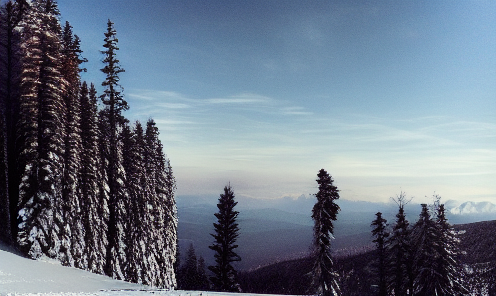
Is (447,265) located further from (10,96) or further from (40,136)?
(10,96)

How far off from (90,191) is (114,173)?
319cm

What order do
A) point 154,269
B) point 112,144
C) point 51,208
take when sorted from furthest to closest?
point 154,269 < point 112,144 < point 51,208

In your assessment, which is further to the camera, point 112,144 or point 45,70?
point 112,144

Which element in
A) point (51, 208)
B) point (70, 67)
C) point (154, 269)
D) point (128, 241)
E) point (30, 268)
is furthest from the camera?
point (154, 269)

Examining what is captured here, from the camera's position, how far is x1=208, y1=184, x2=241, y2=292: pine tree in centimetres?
3006

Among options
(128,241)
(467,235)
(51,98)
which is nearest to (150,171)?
(128,241)

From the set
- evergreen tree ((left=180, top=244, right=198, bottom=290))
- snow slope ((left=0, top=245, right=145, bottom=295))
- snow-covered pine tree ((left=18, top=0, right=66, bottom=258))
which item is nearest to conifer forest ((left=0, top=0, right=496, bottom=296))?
snow-covered pine tree ((left=18, top=0, right=66, bottom=258))

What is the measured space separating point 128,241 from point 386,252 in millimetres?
30010

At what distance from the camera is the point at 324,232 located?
96.0 feet

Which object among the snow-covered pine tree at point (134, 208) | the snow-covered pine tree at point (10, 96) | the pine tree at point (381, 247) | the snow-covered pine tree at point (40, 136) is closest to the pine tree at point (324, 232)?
the pine tree at point (381, 247)

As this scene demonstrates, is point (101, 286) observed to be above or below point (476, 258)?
above

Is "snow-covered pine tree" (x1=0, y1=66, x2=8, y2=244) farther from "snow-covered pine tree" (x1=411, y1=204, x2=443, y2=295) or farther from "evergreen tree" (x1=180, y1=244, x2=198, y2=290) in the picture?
"evergreen tree" (x1=180, y1=244, x2=198, y2=290)

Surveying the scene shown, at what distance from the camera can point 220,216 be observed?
3189cm

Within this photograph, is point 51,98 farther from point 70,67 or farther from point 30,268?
point 30,268
